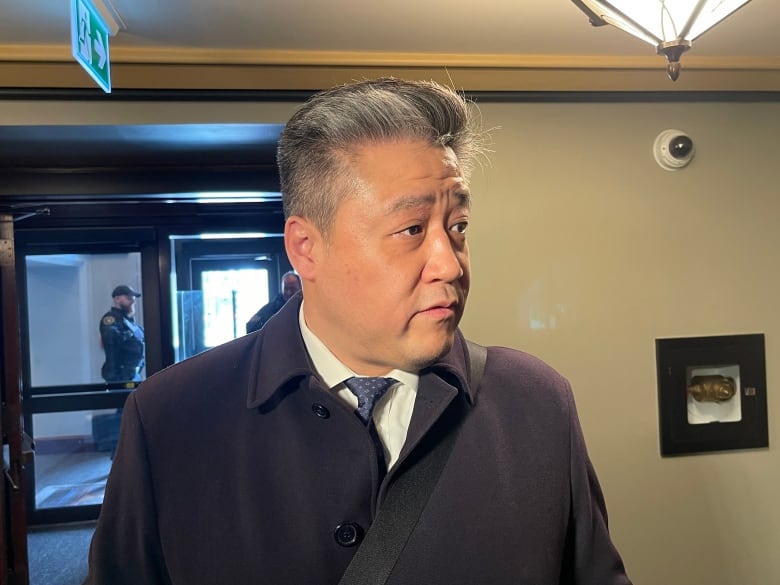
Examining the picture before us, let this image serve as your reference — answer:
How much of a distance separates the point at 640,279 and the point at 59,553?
11.4 feet

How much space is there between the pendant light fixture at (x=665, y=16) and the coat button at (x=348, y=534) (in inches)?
38.5

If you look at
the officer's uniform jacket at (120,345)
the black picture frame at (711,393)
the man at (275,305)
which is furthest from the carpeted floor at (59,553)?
the black picture frame at (711,393)

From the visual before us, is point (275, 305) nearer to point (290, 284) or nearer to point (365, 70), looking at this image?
point (290, 284)

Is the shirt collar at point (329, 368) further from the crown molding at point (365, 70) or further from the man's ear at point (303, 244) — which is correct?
the crown molding at point (365, 70)

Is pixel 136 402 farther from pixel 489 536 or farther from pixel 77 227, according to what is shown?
pixel 77 227

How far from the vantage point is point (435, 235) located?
2.73 ft

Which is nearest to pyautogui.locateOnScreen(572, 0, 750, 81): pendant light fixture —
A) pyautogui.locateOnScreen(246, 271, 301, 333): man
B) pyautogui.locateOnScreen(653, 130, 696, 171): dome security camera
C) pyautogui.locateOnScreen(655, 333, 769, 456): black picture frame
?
pyautogui.locateOnScreen(653, 130, 696, 171): dome security camera

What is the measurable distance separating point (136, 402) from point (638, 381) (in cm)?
180

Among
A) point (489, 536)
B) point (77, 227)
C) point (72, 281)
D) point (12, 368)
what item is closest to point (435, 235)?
point (489, 536)

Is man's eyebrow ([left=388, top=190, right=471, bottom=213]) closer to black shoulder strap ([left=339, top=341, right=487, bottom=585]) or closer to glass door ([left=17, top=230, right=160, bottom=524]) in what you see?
black shoulder strap ([left=339, top=341, right=487, bottom=585])

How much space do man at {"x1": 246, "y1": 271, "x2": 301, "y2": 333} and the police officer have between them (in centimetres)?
99

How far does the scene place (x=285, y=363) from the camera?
90 centimetres

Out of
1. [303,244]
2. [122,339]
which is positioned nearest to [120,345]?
[122,339]

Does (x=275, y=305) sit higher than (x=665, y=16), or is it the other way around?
(x=665, y=16)
